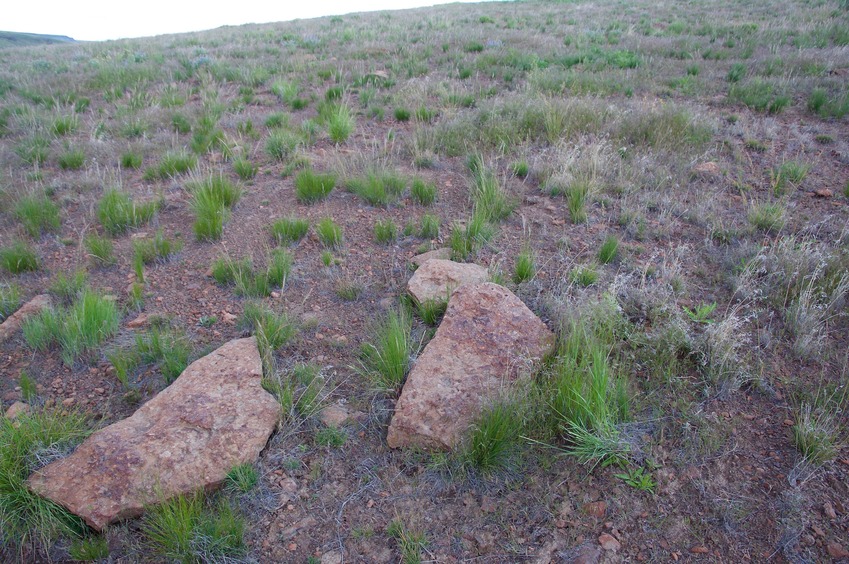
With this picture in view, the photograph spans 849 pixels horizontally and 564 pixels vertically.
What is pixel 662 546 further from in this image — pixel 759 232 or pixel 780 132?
pixel 780 132

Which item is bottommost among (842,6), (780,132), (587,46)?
(780,132)

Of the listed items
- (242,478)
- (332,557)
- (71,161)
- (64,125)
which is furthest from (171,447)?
(64,125)

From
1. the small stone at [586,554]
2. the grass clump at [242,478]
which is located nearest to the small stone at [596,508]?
the small stone at [586,554]

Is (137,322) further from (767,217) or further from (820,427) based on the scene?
(767,217)

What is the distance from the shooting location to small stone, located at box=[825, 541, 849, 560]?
7.26 feet

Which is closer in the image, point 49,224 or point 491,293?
point 491,293

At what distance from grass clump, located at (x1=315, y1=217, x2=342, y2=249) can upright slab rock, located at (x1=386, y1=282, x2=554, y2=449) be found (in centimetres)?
146

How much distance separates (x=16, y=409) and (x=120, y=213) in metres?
2.41

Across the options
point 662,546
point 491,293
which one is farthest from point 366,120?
point 662,546

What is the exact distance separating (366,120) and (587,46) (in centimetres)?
631

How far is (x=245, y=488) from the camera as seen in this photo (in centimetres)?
252

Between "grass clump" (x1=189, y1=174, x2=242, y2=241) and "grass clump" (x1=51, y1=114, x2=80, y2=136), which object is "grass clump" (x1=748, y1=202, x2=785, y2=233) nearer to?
"grass clump" (x1=189, y1=174, x2=242, y2=241)

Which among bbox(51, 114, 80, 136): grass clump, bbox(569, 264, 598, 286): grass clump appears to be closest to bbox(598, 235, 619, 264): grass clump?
bbox(569, 264, 598, 286): grass clump

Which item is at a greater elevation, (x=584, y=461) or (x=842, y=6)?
(x=842, y=6)
